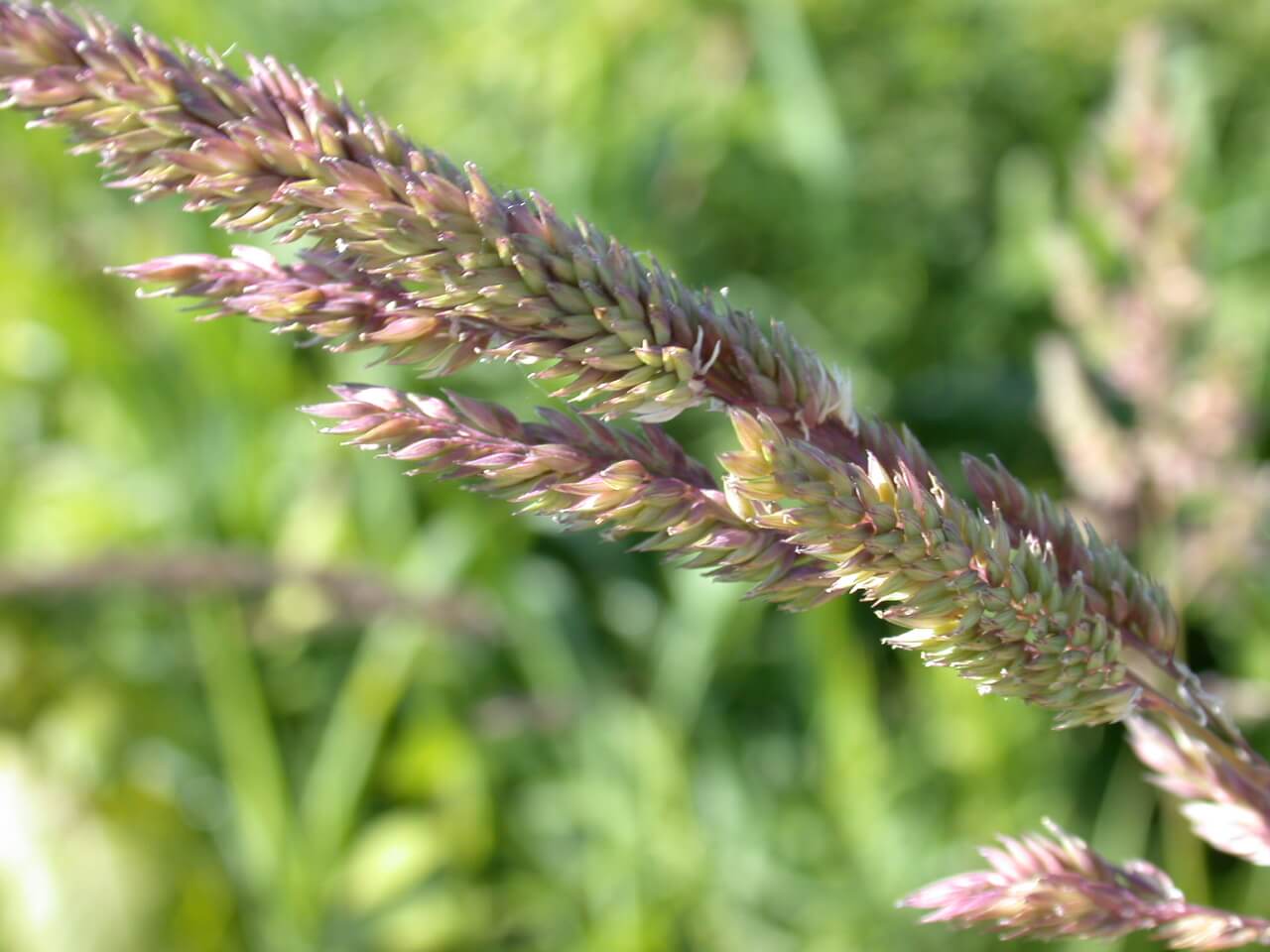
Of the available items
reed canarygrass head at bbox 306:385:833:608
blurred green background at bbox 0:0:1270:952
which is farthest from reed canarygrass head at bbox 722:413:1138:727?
blurred green background at bbox 0:0:1270:952

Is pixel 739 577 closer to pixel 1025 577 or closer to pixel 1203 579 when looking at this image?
pixel 1025 577

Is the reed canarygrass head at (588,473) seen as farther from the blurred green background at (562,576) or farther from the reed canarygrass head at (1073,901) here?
the blurred green background at (562,576)

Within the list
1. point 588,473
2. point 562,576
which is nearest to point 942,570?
point 588,473

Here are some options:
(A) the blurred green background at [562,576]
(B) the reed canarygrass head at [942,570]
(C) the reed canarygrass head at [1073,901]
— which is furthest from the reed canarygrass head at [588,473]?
(A) the blurred green background at [562,576]

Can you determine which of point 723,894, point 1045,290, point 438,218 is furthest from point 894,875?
point 438,218

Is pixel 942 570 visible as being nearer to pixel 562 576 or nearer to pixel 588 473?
pixel 588 473

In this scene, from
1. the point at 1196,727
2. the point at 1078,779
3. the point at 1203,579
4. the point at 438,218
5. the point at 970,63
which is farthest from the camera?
the point at 970,63

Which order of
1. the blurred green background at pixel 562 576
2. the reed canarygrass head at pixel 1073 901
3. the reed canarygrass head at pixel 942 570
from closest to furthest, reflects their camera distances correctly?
the reed canarygrass head at pixel 942 570
the reed canarygrass head at pixel 1073 901
the blurred green background at pixel 562 576

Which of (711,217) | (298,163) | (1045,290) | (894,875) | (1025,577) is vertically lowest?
(894,875)

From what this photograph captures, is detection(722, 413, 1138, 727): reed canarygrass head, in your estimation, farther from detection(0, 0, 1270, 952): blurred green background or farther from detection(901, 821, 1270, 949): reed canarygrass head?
detection(0, 0, 1270, 952): blurred green background
